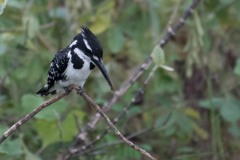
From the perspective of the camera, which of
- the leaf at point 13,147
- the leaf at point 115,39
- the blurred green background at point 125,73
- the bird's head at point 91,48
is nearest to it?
the bird's head at point 91,48

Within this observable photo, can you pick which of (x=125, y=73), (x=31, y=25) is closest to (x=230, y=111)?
(x=125, y=73)

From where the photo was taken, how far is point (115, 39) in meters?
3.64

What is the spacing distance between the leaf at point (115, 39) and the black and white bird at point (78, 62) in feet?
2.94

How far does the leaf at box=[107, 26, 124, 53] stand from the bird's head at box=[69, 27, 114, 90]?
3.81 feet

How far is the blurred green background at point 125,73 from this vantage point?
3285 mm

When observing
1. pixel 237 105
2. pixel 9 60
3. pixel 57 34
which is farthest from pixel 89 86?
pixel 237 105

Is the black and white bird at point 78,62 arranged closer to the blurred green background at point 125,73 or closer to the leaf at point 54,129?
the blurred green background at point 125,73

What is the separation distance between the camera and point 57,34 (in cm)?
387

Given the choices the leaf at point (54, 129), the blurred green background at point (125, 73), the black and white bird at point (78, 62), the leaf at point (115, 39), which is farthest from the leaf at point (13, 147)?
the leaf at point (115, 39)

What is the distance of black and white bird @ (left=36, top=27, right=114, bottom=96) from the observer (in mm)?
2359

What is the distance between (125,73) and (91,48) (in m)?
2.14

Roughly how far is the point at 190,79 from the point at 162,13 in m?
0.70

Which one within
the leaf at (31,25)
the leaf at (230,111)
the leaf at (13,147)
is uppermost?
the leaf at (31,25)

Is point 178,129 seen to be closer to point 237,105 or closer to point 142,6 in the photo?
point 237,105
